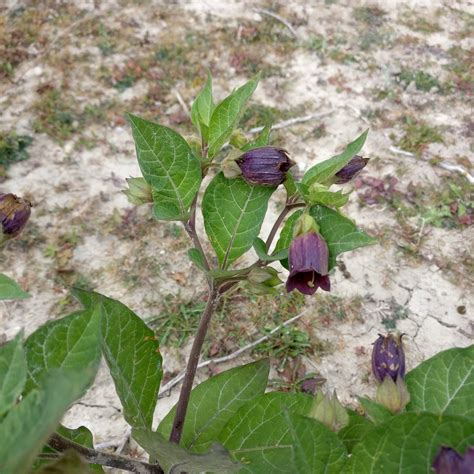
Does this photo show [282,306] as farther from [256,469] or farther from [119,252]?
[256,469]

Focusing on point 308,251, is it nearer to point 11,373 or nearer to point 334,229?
point 334,229

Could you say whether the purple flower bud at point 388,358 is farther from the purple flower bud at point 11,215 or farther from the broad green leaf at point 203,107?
the purple flower bud at point 11,215

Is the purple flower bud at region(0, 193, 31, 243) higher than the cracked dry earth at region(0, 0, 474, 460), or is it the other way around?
the purple flower bud at region(0, 193, 31, 243)

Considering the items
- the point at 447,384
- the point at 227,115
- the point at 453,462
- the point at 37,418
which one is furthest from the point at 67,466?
the point at 227,115

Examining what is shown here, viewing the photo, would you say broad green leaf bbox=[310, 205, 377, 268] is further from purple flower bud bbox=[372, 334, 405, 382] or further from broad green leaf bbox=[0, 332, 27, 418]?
broad green leaf bbox=[0, 332, 27, 418]

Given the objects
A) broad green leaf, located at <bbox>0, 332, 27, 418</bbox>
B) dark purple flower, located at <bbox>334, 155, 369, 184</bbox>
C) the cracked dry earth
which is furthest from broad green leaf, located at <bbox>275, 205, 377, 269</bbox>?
the cracked dry earth

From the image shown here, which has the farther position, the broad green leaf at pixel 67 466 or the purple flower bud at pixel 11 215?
the purple flower bud at pixel 11 215

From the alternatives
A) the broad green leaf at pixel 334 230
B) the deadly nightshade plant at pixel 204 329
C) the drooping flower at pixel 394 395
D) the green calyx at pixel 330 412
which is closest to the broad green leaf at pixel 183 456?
the deadly nightshade plant at pixel 204 329
